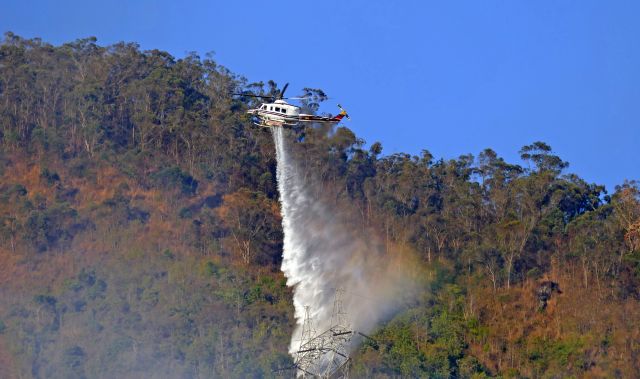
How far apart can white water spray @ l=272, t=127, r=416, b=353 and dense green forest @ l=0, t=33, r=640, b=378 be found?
127cm

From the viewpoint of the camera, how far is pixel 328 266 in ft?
275

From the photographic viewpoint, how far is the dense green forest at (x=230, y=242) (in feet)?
266

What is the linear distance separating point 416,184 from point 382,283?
1172 cm

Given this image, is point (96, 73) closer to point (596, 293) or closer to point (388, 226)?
point (388, 226)

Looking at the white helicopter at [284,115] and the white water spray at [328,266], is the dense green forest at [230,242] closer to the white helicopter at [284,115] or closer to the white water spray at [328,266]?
the white water spray at [328,266]

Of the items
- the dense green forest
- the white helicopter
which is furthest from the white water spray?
the white helicopter

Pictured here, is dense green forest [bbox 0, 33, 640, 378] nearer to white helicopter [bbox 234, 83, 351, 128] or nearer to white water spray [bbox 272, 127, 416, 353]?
white water spray [bbox 272, 127, 416, 353]

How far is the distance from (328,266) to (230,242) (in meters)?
9.18

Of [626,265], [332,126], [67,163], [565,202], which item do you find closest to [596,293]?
[626,265]

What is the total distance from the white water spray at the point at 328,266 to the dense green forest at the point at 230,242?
127 cm

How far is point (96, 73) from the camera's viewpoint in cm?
10756

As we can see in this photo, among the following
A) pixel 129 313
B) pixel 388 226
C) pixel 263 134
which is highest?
pixel 263 134

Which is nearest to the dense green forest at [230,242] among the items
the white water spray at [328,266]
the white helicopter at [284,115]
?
the white water spray at [328,266]

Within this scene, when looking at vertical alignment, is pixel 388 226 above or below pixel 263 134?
below
